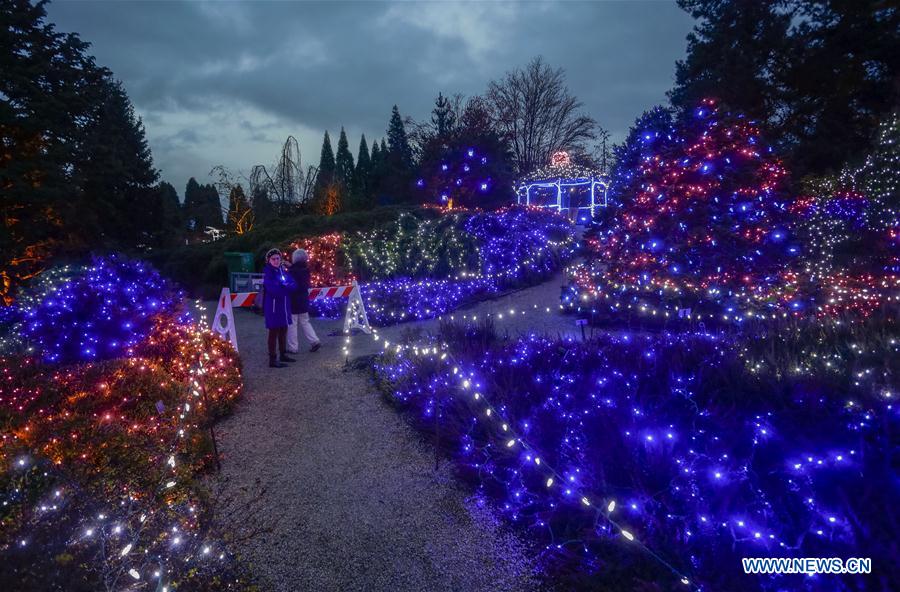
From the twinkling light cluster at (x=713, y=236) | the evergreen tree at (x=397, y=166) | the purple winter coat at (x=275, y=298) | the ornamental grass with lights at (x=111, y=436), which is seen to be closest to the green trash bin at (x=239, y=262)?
the ornamental grass with lights at (x=111, y=436)

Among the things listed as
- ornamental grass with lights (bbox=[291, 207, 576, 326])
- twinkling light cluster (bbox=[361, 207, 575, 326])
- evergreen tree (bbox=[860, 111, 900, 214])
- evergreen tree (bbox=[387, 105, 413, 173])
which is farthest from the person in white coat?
evergreen tree (bbox=[387, 105, 413, 173])

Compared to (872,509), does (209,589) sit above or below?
below

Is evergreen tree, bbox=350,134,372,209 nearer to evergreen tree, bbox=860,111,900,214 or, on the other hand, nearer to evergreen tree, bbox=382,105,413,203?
evergreen tree, bbox=382,105,413,203

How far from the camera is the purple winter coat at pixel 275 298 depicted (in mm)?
7434

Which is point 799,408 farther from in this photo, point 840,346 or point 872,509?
point 840,346

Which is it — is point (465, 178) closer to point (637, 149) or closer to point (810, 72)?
point (810, 72)

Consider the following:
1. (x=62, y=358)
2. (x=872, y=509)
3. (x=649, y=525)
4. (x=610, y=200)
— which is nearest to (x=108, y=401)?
(x=62, y=358)

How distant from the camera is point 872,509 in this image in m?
2.44

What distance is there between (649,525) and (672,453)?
0.59 m

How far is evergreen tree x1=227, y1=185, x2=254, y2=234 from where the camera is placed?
25453 mm

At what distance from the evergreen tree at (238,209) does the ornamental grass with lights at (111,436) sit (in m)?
19.7

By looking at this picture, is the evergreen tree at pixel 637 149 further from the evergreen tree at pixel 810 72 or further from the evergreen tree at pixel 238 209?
the evergreen tree at pixel 238 209

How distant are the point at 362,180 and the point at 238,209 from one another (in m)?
24.3

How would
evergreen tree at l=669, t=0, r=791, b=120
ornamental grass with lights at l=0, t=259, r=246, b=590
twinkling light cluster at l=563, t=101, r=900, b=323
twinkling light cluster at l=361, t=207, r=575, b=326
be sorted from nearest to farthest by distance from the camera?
ornamental grass with lights at l=0, t=259, r=246, b=590
twinkling light cluster at l=563, t=101, r=900, b=323
twinkling light cluster at l=361, t=207, r=575, b=326
evergreen tree at l=669, t=0, r=791, b=120
